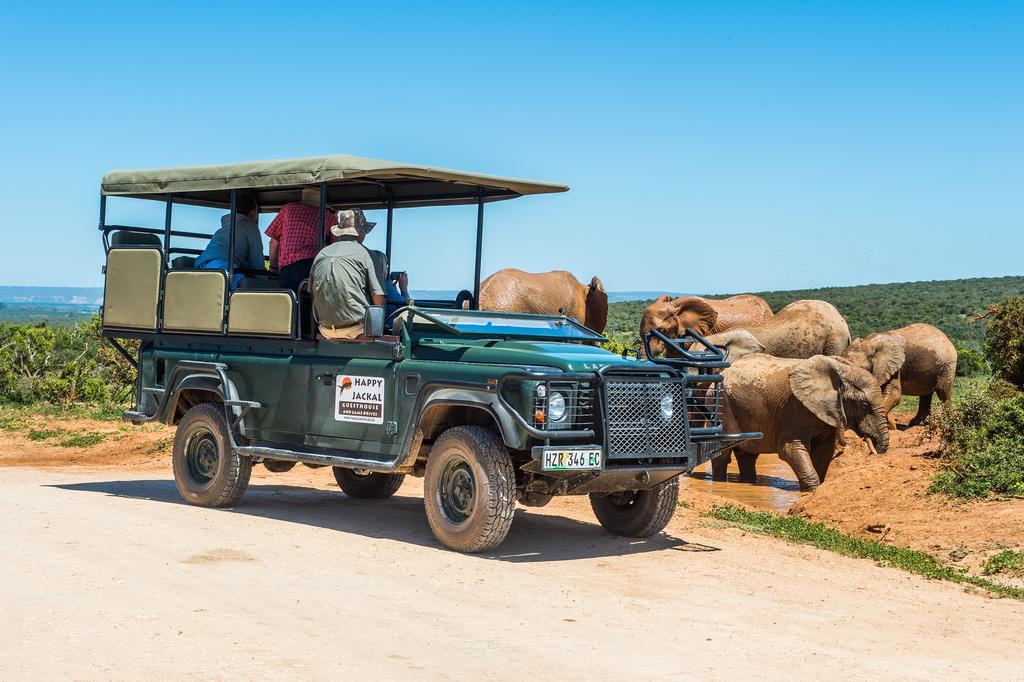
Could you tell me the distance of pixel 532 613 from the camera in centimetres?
768

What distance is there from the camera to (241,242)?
12.0 metres

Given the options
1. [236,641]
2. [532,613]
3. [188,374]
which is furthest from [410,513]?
[236,641]

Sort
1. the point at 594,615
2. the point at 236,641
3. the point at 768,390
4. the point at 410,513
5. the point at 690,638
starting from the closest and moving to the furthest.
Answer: the point at 236,641, the point at 690,638, the point at 594,615, the point at 410,513, the point at 768,390

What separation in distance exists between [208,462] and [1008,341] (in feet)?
39.5

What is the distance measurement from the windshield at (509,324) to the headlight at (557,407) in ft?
4.84

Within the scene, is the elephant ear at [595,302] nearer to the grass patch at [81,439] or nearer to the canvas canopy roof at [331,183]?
the grass patch at [81,439]

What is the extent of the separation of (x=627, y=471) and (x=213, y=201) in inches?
234

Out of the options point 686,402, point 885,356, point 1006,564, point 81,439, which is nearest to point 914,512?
point 1006,564

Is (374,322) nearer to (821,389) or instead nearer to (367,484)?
(367,484)

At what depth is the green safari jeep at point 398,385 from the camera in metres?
9.21

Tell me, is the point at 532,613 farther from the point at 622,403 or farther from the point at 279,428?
the point at 279,428

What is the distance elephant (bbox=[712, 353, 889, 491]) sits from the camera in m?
18.3

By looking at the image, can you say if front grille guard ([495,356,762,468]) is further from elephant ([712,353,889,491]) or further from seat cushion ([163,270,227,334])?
elephant ([712,353,889,491])

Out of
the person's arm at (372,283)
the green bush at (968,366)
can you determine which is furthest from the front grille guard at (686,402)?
the green bush at (968,366)
